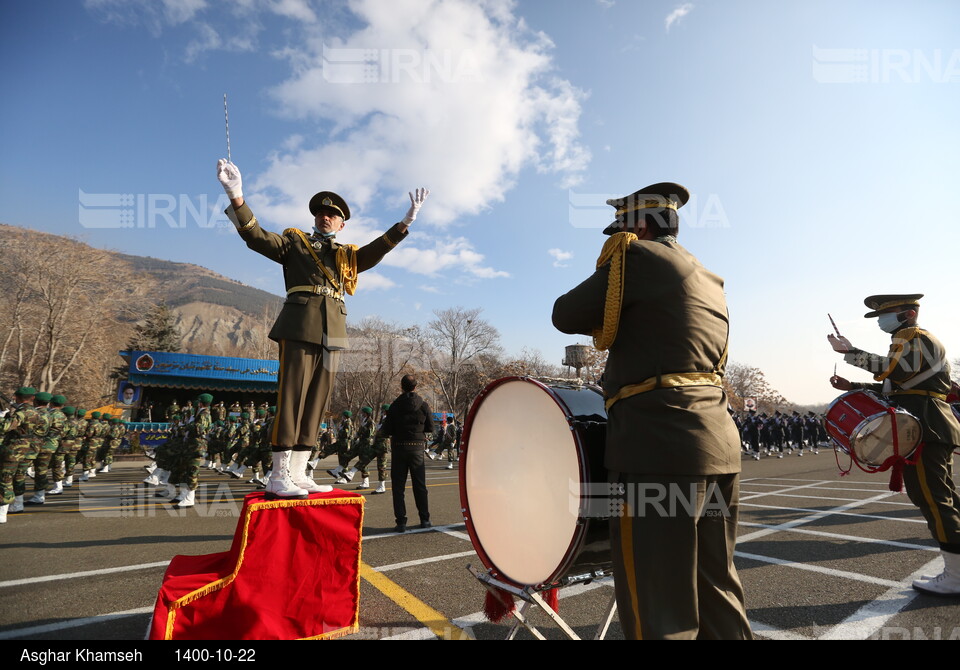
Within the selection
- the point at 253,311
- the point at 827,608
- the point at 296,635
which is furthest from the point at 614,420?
the point at 253,311

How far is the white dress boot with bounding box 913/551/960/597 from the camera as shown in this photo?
146 inches

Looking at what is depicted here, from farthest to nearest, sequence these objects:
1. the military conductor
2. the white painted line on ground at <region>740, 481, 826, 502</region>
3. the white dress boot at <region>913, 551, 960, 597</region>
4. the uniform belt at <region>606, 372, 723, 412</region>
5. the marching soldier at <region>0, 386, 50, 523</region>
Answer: the white painted line on ground at <region>740, 481, 826, 502</region>
the marching soldier at <region>0, 386, 50, 523</region>
the white dress boot at <region>913, 551, 960, 597</region>
the military conductor
the uniform belt at <region>606, 372, 723, 412</region>

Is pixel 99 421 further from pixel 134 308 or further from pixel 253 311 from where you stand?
pixel 253 311

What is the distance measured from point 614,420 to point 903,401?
4083 mm

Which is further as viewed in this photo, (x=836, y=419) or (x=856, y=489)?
(x=856, y=489)

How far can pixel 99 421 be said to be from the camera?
533 inches

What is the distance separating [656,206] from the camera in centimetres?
231

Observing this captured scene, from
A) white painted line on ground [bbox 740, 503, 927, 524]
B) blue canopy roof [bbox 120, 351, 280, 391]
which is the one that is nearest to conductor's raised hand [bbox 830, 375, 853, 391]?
white painted line on ground [bbox 740, 503, 927, 524]

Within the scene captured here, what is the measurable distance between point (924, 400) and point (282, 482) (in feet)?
18.3

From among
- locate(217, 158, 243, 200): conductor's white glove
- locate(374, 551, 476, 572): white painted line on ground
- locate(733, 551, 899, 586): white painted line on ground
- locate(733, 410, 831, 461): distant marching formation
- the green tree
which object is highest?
the green tree

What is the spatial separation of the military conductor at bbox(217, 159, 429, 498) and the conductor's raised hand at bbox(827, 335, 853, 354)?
4.71 meters

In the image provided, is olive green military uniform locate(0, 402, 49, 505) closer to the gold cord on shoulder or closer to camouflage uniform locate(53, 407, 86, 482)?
camouflage uniform locate(53, 407, 86, 482)

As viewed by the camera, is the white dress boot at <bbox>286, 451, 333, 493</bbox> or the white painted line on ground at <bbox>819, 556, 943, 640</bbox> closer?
the white painted line on ground at <bbox>819, 556, 943, 640</bbox>

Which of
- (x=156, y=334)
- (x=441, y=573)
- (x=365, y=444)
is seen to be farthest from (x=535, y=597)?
(x=156, y=334)
